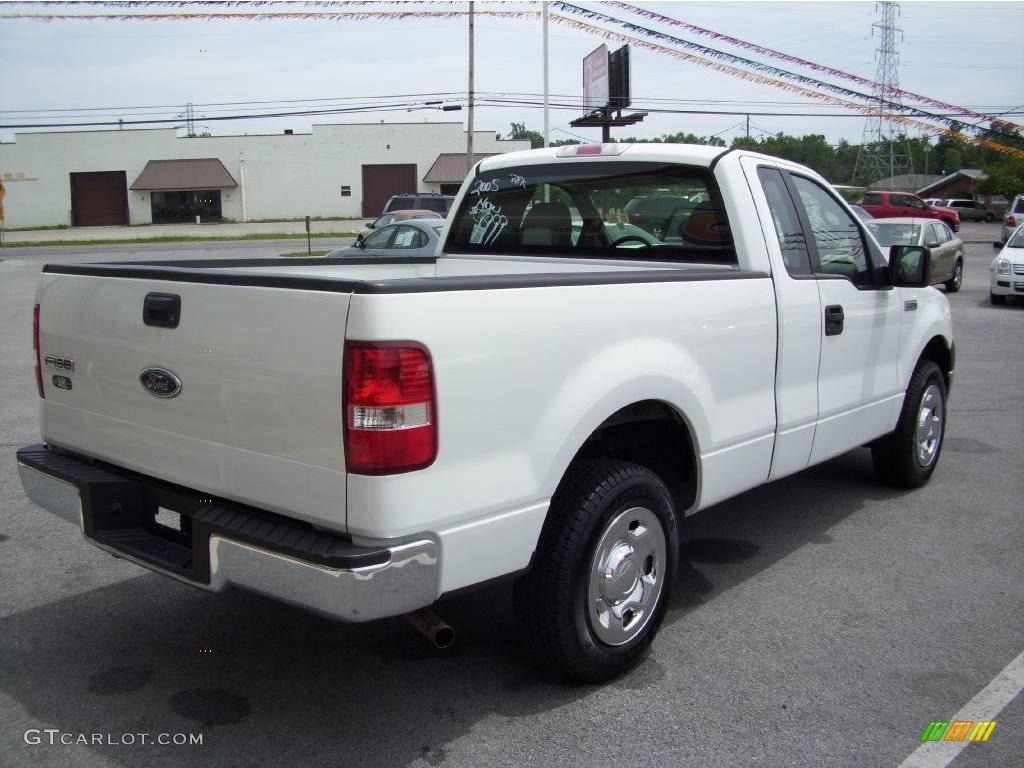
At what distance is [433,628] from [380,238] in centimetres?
1516

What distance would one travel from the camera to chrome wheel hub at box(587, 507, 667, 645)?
340 centimetres

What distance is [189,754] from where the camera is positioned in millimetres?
3041

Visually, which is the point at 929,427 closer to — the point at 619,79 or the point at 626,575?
the point at 626,575

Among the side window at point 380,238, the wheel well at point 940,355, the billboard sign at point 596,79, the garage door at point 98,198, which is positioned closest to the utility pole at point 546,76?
the billboard sign at point 596,79

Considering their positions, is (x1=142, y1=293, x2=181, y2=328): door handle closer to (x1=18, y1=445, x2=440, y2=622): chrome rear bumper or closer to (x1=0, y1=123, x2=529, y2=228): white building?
(x1=18, y1=445, x2=440, y2=622): chrome rear bumper

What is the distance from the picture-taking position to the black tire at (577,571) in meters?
3.22

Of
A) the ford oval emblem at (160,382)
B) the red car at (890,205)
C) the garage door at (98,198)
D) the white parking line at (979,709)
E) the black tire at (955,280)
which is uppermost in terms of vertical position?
the garage door at (98,198)

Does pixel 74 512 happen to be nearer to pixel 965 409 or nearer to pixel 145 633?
pixel 145 633

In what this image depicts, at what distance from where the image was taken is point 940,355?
6.11 meters

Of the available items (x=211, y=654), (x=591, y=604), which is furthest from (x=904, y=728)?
(x=211, y=654)

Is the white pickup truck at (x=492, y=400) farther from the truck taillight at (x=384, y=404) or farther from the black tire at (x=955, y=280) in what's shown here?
the black tire at (x=955, y=280)

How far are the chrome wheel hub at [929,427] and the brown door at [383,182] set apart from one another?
184ft

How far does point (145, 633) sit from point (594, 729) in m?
1.97

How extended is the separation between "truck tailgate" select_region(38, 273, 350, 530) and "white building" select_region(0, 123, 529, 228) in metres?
56.1
